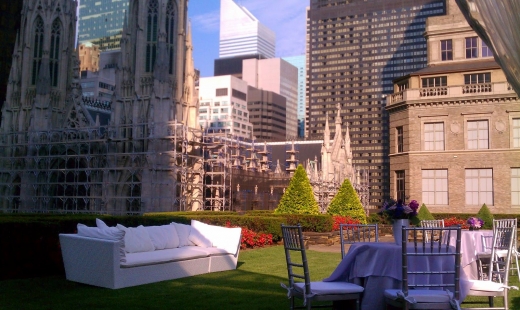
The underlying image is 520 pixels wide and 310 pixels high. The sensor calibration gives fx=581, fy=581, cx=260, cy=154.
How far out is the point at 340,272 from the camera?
7.17m

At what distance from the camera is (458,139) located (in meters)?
33.0

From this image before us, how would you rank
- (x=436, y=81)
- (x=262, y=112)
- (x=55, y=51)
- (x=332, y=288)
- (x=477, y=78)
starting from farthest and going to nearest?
(x=262, y=112) < (x=55, y=51) < (x=436, y=81) < (x=477, y=78) < (x=332, y=288)

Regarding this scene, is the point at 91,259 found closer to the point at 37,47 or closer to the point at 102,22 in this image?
the point at 37,47

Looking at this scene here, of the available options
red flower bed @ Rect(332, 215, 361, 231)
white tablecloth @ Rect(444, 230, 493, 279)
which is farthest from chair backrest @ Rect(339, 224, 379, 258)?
red flower bed @ Rect(332, 215, 361, 231)

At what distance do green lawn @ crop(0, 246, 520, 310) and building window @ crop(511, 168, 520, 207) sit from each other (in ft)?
69.7

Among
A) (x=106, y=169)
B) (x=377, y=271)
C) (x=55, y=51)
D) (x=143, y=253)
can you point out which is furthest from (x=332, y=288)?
(x=55, y=51)

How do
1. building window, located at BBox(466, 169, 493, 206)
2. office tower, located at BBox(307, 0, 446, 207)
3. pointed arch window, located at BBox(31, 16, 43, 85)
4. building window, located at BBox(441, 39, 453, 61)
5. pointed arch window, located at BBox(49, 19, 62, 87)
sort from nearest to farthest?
building window, located at BBox(466, 169, 493, 206) → building window, located at BBox(441, 39, 453, 61) → pointed arch window, located at BBox(31, 16, 43, 85) → pointed arch window, located at BBox(49, 19, 62, 87) → office tower, located at BBox(307, 0, 446, 207)

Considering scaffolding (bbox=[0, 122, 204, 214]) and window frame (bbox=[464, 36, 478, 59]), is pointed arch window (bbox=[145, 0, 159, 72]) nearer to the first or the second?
scaffolding (bbox=[0, 122, 204, 214])

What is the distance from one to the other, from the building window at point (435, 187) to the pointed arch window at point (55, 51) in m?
Answer: 35.5

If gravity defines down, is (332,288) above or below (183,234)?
below

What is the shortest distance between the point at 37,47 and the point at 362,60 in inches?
3817

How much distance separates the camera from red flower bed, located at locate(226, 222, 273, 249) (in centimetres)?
1752

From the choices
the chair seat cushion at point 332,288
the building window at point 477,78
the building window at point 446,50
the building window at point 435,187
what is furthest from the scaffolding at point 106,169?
the chair seat cushion at point 332,288

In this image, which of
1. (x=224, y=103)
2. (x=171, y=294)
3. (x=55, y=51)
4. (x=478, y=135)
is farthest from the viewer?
(x=224, y=103)
